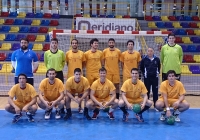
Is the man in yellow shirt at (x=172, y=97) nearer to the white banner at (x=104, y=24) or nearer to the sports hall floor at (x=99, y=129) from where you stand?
the sports hall floor at (x=99, y=129)

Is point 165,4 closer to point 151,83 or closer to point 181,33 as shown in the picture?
point 181,33

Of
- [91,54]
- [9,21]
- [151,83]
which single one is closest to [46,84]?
[91,54]

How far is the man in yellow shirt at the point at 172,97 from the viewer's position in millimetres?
6327

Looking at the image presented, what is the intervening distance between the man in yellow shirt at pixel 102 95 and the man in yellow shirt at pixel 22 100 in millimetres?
1197

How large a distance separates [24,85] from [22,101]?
373 millimetres

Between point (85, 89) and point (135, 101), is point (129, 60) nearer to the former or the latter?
point (135, 101)

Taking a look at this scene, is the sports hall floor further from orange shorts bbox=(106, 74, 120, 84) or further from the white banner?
the white banner

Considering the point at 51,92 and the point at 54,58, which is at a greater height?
the point at 54,58

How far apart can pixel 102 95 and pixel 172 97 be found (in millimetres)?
1541

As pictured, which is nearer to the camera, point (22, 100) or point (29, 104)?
point (29, 104)

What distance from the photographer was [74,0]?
57.6 ft

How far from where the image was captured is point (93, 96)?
6559 mm

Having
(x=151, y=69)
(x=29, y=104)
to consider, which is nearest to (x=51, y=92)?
(x=29, y=104)

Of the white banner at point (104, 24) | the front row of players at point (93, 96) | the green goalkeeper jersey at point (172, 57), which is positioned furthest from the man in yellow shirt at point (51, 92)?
the white banner at point (104, 24)
